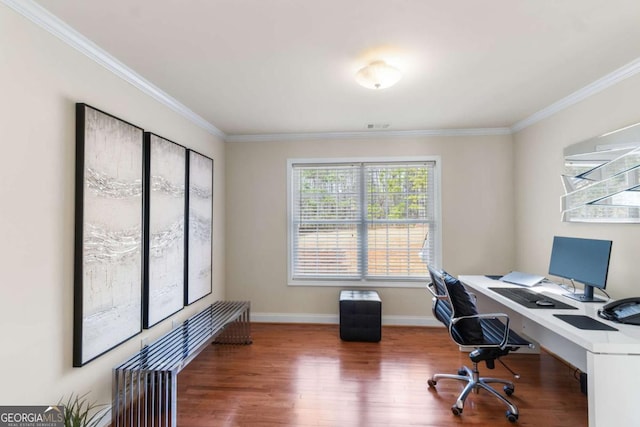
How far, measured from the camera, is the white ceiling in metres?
1.61

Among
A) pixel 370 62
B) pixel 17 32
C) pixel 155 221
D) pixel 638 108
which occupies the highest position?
pixel 370 62

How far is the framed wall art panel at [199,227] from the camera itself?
10.3 ft

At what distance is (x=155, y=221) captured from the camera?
2541 millimetres

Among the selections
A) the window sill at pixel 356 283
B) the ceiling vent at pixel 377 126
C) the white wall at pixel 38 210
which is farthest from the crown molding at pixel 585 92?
the white wall at pixel 38 210

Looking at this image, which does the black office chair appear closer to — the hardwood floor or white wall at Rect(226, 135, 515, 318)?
the hardwood floor

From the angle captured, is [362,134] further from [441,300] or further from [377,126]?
[441,300]

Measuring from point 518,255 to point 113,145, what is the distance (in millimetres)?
4372

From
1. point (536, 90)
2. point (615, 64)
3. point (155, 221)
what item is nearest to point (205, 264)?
point (155, 221)

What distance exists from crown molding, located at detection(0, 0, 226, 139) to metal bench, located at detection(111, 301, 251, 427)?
6.85 feet

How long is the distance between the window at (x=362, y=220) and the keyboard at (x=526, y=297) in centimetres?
121

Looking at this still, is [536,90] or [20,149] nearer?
[20,149]

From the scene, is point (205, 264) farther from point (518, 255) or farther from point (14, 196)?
point (518, 255)

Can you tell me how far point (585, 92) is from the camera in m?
2.62

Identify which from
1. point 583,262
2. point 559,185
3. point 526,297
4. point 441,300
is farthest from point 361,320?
point 559,185
